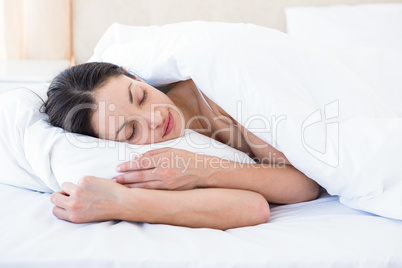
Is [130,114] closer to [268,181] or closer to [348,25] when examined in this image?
[268,181]

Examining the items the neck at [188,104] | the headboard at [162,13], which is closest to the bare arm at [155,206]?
the neck at [188,104]

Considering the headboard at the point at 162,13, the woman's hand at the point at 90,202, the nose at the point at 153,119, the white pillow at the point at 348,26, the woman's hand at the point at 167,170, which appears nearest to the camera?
the woman's hand at the point at 90,202

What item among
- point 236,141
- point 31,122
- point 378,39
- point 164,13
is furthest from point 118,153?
point 378,39

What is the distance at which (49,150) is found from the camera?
113 cm

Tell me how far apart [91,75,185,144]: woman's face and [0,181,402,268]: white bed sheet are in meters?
0.28

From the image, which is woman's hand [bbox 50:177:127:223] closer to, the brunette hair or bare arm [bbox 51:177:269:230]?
bare arm [bbox 51:177:269:230]

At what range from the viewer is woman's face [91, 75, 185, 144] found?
3.89ft

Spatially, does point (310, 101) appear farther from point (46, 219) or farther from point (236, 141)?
point (46, 219)

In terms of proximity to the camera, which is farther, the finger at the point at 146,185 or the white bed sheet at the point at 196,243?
the finger at the point at 146,185

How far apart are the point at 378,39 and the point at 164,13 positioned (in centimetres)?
114

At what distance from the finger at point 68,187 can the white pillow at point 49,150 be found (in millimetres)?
36

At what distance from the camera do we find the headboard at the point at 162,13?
2.34m

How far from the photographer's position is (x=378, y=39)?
2143mm

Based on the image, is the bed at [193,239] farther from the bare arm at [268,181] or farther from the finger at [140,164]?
the finger at [140,164]
